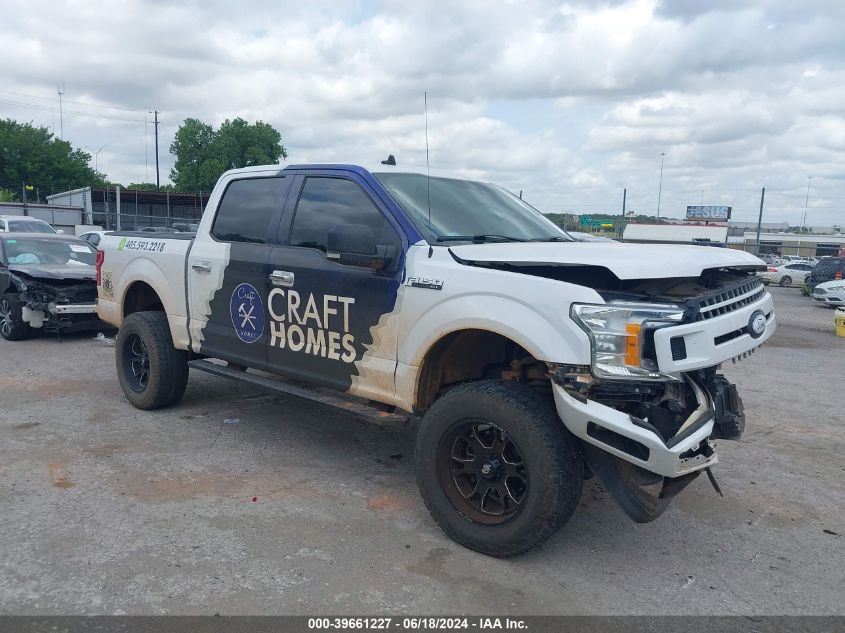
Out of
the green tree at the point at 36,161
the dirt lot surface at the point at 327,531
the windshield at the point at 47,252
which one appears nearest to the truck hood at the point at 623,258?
the dirt lot surface at the point at 327,531

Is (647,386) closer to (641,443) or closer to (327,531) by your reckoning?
(641,443)

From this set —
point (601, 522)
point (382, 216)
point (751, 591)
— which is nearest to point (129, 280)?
point (382, 216)

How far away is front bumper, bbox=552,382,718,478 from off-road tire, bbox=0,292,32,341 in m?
8.65

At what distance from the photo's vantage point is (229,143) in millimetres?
62375

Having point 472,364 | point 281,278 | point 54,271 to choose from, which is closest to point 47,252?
point 54,271

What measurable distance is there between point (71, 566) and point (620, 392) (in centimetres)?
280

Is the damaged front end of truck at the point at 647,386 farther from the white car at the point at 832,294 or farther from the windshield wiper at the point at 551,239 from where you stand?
the white car at the point at 832,294

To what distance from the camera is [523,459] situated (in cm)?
342

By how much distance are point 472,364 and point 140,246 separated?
3532 millimetres

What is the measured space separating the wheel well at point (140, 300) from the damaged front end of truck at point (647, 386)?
14.5ft

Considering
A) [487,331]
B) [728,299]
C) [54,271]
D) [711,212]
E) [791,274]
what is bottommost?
[791,274]

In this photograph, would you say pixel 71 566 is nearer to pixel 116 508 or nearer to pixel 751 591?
pixel 116 508

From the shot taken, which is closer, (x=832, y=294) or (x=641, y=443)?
(x=641, y=443)

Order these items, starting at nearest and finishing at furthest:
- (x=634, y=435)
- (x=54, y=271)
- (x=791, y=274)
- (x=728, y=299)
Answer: (x=634, y=435) → (x=728, y=299) → (x=54, y=271) → (x=791, y=274)
